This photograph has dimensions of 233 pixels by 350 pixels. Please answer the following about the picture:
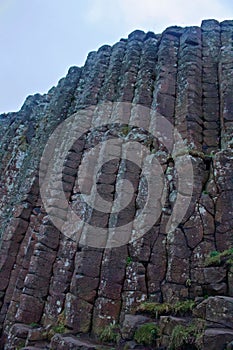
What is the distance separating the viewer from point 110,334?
31.8ft

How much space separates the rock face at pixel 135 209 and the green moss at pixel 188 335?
422mm

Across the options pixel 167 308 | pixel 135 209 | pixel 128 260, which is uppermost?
pixel 135 209

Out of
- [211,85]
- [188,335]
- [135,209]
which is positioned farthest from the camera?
[211,85]

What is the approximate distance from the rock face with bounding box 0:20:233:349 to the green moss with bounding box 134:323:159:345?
77 centimetres

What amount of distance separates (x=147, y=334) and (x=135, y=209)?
466cm

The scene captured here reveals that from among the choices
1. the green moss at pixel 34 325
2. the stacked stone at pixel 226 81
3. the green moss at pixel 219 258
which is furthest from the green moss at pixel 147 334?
the stacked stone at pixel 226 81

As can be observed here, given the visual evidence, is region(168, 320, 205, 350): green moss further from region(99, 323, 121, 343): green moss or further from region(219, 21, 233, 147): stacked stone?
region(219, 21, 233, 147): stacked stone

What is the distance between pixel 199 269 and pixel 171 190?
10.1 ft

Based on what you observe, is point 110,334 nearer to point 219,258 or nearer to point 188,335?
point 188,335

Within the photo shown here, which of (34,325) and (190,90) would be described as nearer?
(34,325)

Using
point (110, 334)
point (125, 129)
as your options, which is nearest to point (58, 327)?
point (110, 334)

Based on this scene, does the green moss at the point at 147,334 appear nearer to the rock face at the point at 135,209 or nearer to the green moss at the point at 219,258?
the rock face at the point at 135,209

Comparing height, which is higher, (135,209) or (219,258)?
(135,209)

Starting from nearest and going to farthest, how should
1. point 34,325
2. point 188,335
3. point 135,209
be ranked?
1. point 188,335
2. point 34,325
3. point 135,209
